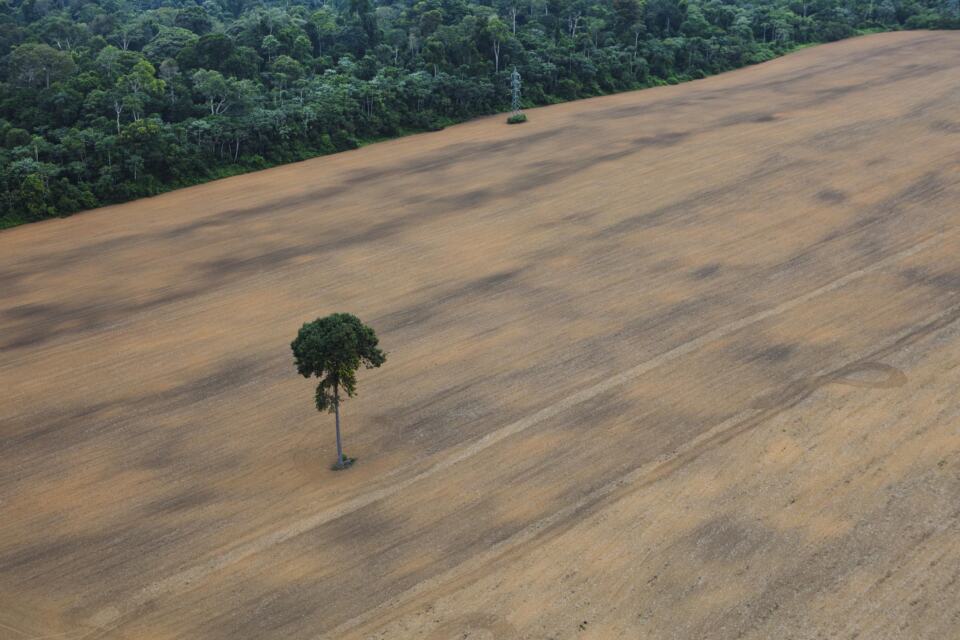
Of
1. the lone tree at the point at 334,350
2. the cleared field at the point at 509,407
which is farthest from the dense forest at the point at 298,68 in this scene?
the lone tree at the point at 334,350

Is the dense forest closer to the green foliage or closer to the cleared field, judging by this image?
the cleared field

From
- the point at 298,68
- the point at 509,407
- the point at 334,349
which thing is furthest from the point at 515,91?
the point at 334,349

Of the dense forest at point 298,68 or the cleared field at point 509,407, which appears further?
the dense forest at point 298,68

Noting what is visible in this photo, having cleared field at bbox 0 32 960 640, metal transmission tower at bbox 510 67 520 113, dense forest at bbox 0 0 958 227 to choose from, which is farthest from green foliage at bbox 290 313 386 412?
metal transmission tower at bbox 510 67 520 113

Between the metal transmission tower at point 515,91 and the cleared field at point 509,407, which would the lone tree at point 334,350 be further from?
the metal transmission tower at point 515,91

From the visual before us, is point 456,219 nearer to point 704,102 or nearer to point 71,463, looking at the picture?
point 71,463

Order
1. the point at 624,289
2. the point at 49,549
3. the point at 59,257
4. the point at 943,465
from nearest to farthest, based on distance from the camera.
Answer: the point at 49,549
the point at 943,465
the point at 624,289
the point at 59,257

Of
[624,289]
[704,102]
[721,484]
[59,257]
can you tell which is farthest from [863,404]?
[704,102]
